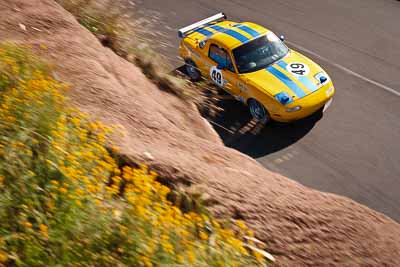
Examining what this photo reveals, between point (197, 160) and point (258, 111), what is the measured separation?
505 centimetres

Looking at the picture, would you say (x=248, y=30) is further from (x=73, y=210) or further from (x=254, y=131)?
(x=73, y=210)

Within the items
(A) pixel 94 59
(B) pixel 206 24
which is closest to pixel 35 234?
(A) pixel 94 59

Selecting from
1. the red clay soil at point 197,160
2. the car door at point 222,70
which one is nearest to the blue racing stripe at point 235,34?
the car door at point 222,70

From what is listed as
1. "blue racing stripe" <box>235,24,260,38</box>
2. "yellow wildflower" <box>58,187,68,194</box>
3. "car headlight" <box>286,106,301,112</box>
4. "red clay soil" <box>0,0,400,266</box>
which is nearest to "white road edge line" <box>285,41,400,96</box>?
"blue racing stripe" <box>235,24,260,38</box>

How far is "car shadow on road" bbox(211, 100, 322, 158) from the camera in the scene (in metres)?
11.2

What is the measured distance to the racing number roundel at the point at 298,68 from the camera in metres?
11.7

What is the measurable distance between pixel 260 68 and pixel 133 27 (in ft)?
9.07

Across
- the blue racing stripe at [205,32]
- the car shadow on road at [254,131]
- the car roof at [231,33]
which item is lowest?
the car shadow on road at [254,131]

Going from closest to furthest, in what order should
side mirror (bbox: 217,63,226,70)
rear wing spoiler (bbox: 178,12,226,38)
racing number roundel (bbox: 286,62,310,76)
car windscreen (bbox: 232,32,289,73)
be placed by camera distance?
racing number roundel (bbox: 286,62,310,76) < car windscreen (bbox: 232,32,289,73) < side mirror (bbox: 217,63,226,70) < rear wing spoiler (bbox: 178,12,226,38)

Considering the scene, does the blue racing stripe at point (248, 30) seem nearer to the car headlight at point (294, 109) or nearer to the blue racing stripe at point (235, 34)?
the blue racing stripe at point (235, 34)

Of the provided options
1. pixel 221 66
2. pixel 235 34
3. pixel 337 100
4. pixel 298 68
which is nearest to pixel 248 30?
pixel 235 34

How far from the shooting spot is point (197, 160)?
6941 mm

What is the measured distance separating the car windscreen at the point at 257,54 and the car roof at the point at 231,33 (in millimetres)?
134

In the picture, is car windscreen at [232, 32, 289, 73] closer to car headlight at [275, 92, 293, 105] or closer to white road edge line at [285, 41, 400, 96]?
car headlight at [275, 92, 293, 105]
